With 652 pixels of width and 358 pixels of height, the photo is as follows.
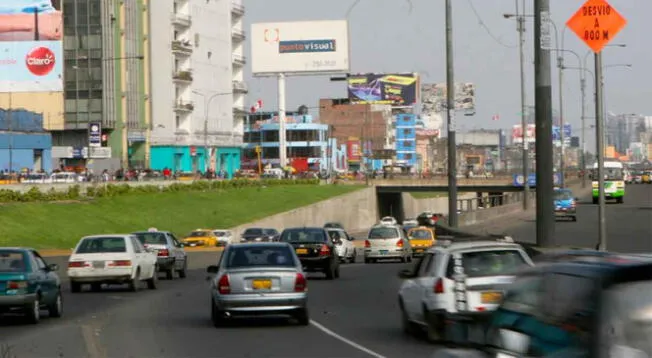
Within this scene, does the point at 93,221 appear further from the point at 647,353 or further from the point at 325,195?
the point at 647,353

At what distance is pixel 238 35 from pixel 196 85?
11733 mm

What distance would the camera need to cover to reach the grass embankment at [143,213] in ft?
208

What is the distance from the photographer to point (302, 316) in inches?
865

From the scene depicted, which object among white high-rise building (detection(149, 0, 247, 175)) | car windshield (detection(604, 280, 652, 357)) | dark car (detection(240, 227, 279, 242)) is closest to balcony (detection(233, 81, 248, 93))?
white high-rise building (detection(149, 0, 247, 175))

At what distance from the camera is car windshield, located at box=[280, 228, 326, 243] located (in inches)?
1465

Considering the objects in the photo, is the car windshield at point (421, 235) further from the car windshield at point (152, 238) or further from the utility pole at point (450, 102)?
the car windshield at point (152, 238)

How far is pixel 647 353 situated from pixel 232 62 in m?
119

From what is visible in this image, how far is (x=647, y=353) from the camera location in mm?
6789

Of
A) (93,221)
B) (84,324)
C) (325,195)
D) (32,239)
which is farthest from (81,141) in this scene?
(84,324)

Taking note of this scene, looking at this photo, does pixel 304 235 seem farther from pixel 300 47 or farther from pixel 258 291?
pixel 300 47

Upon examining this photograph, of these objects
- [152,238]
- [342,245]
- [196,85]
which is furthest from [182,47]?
[152,238]

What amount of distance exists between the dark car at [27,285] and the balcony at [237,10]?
10177 cm

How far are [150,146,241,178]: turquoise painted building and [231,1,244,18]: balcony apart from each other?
1374 cm

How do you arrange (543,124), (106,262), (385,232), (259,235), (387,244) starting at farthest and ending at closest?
(259,235), (385,232), (387,244), (106,262), (543,124)
